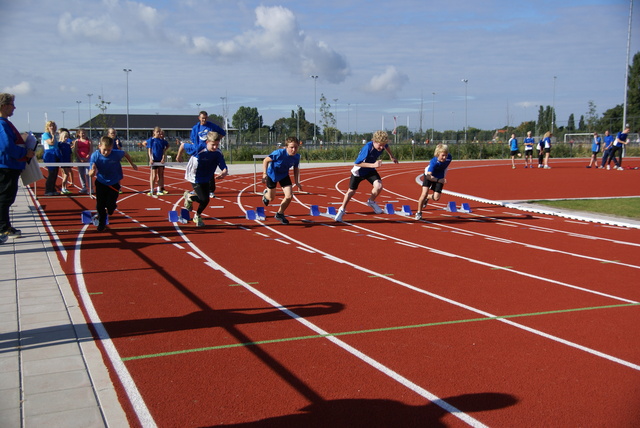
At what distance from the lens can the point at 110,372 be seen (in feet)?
14.5

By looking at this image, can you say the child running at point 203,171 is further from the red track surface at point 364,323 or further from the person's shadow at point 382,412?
the person's shadow at point 382,412

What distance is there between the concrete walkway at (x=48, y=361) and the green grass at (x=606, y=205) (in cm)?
1210

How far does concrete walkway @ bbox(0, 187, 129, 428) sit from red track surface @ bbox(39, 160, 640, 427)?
0.19m

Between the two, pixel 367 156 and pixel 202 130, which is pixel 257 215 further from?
pixel 202 130

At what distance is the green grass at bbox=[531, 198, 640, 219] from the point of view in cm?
1426

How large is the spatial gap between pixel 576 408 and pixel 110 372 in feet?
10.5

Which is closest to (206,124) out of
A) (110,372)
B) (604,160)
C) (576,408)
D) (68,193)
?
(68,193)

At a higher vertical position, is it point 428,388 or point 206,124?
point 206,124

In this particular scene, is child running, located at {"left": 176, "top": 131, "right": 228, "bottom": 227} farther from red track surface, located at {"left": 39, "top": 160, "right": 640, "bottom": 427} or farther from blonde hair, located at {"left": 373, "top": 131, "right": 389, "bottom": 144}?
blonde hair, located at {"left": 373, "top": 131, "right": 389, "bottom": 144}

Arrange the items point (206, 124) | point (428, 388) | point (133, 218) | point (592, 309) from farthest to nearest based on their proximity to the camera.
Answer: point (206, 124) < point (133, 218) < point (592, 309) < point (428, 388)

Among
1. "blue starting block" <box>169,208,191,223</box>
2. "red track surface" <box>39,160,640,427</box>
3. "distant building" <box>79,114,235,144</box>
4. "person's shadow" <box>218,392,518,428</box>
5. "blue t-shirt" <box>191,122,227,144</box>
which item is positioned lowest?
"person's shadow" <box>218,392,518,428</box>

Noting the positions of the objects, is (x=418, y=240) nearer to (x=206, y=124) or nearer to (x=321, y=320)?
(x=321, y=320)

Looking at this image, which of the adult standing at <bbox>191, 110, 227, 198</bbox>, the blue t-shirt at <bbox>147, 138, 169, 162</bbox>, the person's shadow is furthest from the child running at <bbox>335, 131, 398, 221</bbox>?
the person's shadow

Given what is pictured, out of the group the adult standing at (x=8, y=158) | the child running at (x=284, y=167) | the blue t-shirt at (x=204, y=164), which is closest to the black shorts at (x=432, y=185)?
the child running at (x=284, y=167)
